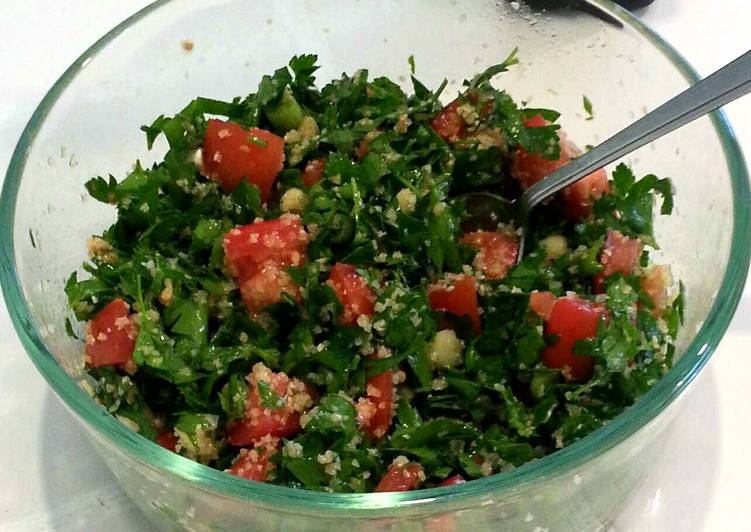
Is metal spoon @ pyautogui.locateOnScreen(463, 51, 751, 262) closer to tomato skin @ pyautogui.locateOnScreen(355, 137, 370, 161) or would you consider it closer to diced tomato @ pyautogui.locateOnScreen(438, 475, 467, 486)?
tomato skin @ pyautogui.locateOnScreen(355, 137, 370, 161)

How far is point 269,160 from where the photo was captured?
1229 mm

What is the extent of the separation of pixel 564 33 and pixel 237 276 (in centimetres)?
70

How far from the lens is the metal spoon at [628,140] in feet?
3.13

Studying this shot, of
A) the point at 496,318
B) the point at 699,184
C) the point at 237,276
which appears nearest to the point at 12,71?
the point at 237,276

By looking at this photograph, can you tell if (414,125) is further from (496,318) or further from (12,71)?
(12,71)

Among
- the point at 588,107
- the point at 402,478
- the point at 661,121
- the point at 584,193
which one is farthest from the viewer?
the point at 588,107

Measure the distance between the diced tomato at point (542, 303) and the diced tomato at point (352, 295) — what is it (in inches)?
8.1

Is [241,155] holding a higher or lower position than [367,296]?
higher

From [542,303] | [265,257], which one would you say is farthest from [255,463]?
[542,303]

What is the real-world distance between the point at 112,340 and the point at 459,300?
0.45 m

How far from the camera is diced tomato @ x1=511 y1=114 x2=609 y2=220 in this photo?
1243 millimetres

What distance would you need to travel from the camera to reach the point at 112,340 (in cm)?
106

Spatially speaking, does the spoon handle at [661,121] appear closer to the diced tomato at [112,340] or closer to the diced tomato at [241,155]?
the diced tomato at [241,155]

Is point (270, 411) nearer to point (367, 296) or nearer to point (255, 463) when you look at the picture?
point (255, 463)
